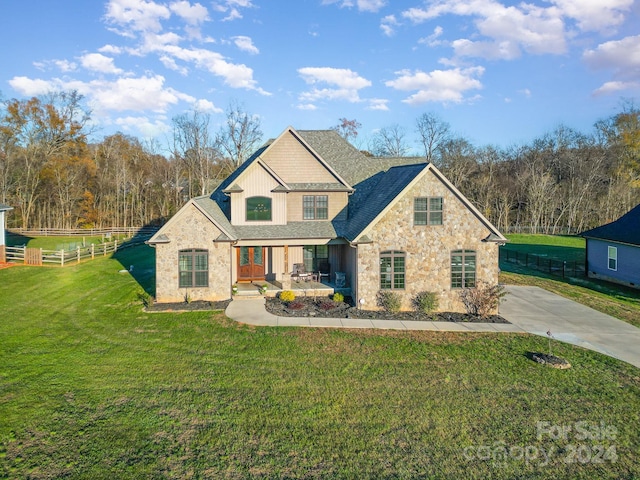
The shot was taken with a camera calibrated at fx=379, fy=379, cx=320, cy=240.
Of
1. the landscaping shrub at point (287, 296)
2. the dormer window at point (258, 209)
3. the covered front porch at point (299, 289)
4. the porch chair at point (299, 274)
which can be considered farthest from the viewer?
the porch chair at point (299, 274)

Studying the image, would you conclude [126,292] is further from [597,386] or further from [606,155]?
[606,155]

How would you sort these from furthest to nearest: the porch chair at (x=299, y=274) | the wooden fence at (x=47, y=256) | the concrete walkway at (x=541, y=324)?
the wooden fence at (x=47, y=256) → the porch chair at (x=299, y=274) → the concrete walkway at (x=541, y=324)

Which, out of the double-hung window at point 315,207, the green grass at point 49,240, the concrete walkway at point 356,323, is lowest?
the concrete walkway at point 356,323

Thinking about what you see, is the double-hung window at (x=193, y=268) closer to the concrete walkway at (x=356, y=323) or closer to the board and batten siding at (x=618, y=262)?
the concrete walkway at (x=356, y=323)

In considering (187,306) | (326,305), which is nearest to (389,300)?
(326,305)

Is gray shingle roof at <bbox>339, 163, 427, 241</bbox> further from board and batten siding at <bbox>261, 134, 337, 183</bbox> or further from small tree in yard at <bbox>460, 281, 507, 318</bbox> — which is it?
small tree in yard at <bbox>460, 281, 507, 318</bbox>

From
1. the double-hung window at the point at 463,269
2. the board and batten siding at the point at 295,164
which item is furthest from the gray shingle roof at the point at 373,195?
the double-hung window at the point at 463,269
